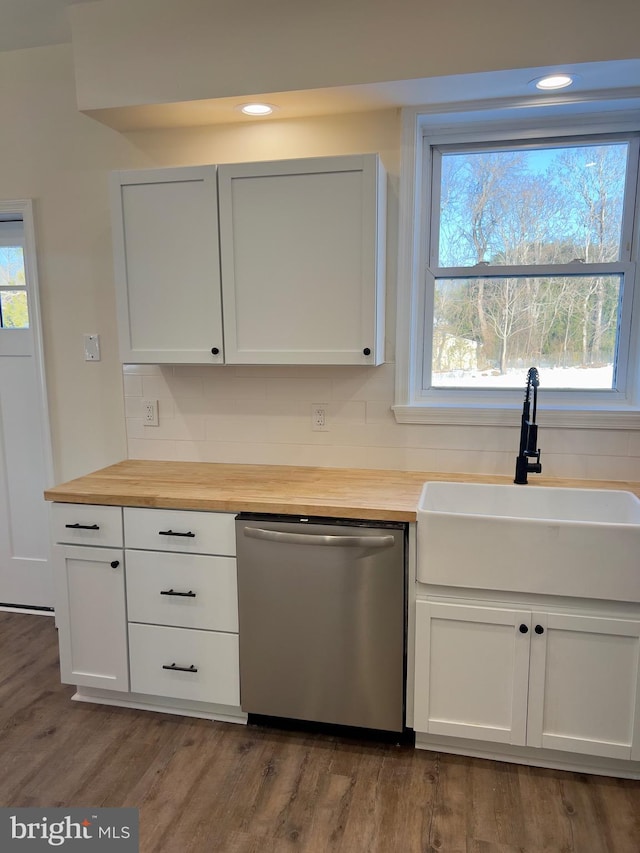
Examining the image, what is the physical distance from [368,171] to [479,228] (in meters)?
0.62

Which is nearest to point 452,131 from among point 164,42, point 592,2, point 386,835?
point 592,2

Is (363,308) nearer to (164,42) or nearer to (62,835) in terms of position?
(164,42)

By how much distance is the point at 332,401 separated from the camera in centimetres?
254

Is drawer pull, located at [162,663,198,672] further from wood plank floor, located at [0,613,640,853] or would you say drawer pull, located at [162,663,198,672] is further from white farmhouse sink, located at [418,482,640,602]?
white farmhouse sink, located at [418,482,640,602]

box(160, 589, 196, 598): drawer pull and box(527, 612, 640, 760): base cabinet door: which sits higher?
box(160, 589, 196, 598): drawer pull

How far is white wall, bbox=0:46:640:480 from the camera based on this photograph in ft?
7.81

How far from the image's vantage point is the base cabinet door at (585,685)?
183cm

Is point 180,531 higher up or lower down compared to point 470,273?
lower down

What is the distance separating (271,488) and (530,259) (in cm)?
145

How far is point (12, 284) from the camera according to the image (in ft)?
9.76

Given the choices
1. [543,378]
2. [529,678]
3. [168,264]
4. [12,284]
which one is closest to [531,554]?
[529,678]

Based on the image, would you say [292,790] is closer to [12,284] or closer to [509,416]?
[509,416]

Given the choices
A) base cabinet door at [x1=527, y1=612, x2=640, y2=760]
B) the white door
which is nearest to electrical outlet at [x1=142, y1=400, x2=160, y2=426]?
the white door

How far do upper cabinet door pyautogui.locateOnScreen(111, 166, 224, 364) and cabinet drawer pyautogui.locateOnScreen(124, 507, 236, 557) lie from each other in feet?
2.11
